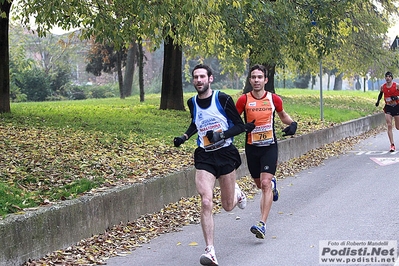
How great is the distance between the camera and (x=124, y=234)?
31.2 feet

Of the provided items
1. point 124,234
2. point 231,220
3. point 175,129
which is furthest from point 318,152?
point 124,234

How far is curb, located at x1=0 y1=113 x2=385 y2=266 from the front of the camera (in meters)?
7.66

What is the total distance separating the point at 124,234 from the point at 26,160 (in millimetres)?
2720

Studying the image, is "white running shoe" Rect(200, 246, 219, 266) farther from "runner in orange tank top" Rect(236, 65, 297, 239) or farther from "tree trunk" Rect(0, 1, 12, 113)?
Result: "tree trunk" Rect(0, 1, 12, 113)

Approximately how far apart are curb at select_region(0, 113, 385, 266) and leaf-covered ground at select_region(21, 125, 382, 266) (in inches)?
3.9

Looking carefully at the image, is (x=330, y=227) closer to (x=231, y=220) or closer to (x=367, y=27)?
(x=231, y=220)

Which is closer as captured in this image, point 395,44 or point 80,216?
point 80,216

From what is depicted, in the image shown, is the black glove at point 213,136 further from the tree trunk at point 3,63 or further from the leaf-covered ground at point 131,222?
the tree trunk at point 3,63

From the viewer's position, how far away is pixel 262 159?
30.4 ft

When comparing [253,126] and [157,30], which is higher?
[157,30]

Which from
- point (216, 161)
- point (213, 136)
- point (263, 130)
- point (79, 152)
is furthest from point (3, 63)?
point (213, 136)

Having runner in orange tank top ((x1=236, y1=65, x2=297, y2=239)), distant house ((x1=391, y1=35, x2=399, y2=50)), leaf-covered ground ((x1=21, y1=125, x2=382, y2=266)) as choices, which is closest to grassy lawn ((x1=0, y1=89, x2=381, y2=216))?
leaf-covered ground ((x1=21, y1=125, x2=382, y2=266))

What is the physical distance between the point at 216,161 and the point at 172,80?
624 inches

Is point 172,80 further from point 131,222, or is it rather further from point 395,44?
point 395,44
